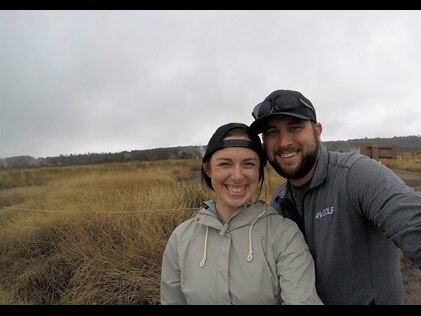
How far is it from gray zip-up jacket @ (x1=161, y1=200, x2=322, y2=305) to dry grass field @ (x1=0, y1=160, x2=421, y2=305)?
6.44ft

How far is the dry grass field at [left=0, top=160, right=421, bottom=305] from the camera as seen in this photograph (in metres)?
4.61

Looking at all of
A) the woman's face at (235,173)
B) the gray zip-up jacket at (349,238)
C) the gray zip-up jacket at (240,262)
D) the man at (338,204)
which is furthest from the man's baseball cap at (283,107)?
the gray zip-up jacket at (240,262)

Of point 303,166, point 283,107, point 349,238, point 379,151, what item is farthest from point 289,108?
point 379,151

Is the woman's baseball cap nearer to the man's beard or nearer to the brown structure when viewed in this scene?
the man's beard

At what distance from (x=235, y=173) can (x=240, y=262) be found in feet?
1.42

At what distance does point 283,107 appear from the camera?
1797mm

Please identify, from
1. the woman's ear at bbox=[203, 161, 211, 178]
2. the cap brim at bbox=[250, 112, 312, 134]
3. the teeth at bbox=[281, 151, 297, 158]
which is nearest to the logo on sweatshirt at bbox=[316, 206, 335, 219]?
the teeth at bbox=[281, 151, 297, 158]

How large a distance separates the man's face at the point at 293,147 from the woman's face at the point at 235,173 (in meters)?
0.14

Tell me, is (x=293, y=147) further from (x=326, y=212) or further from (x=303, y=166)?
(x=326, y=212)

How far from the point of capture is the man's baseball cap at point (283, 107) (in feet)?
5.88

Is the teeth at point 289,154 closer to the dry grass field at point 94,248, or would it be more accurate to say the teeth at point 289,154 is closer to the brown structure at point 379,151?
the dry grass field at point 94,248

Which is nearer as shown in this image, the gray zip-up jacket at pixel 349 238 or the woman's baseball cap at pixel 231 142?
the gray zip-up jacket at pixel 349 238
